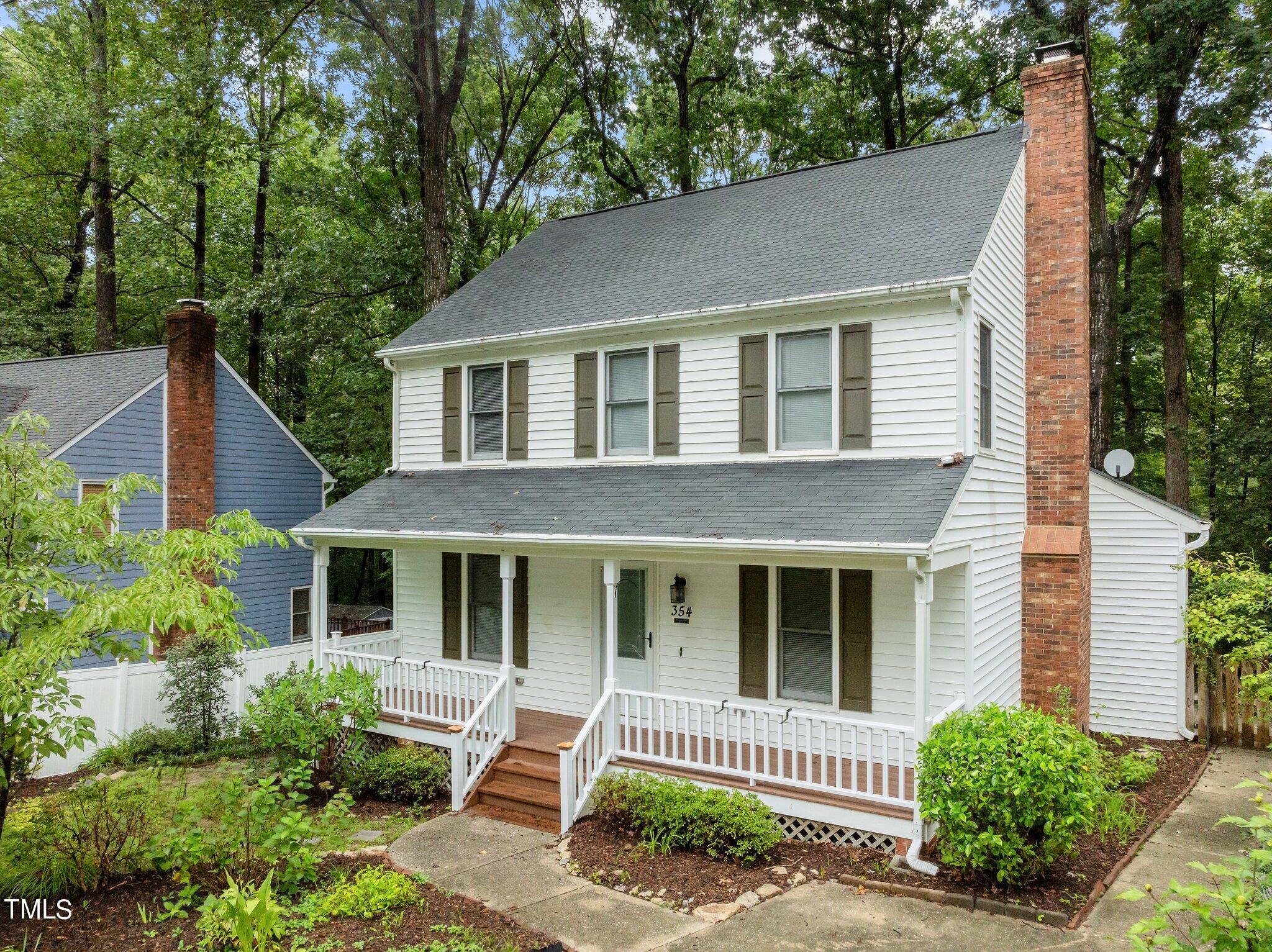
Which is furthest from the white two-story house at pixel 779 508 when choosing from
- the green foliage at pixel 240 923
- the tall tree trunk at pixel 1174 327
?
the tall tree trunk at pixel 1174 327

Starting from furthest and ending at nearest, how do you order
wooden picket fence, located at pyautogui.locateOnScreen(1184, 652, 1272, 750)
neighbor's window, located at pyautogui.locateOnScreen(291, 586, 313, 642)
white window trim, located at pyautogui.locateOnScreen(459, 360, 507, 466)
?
neighbor's window, located at pyautogui.locateOnScreen(291, 586, 313, 642) < white window trim, located at pyautogui.locateOnScreen(459, 360, 507, 466) < wooden picket fence, located at pyautogui.locateOnScreen(1184, 652, 1272, 750)

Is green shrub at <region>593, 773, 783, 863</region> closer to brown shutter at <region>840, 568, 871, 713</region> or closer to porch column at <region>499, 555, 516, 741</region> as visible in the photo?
brown shutter at <region>840, 568, 871, 713</region>

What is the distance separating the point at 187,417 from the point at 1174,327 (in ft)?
67.5

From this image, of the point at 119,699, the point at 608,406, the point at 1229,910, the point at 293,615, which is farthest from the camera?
the point at 293,615

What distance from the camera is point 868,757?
7.18 m

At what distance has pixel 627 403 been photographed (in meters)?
10.7

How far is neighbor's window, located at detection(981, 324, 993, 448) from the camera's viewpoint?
29.3ft

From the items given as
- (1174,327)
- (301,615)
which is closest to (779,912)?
(301,615)

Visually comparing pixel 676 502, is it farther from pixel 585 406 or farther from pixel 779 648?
pixel 585 406

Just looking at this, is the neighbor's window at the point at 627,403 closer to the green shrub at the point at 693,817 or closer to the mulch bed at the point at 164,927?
the green shrub at the point at 693,817

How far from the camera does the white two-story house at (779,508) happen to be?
8.29 m

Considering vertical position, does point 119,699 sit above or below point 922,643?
below

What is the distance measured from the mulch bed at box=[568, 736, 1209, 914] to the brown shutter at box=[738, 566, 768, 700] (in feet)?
6.70

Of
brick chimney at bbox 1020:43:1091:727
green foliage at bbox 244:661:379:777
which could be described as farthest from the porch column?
brick chimney at bbox 1020:43:1091:727
